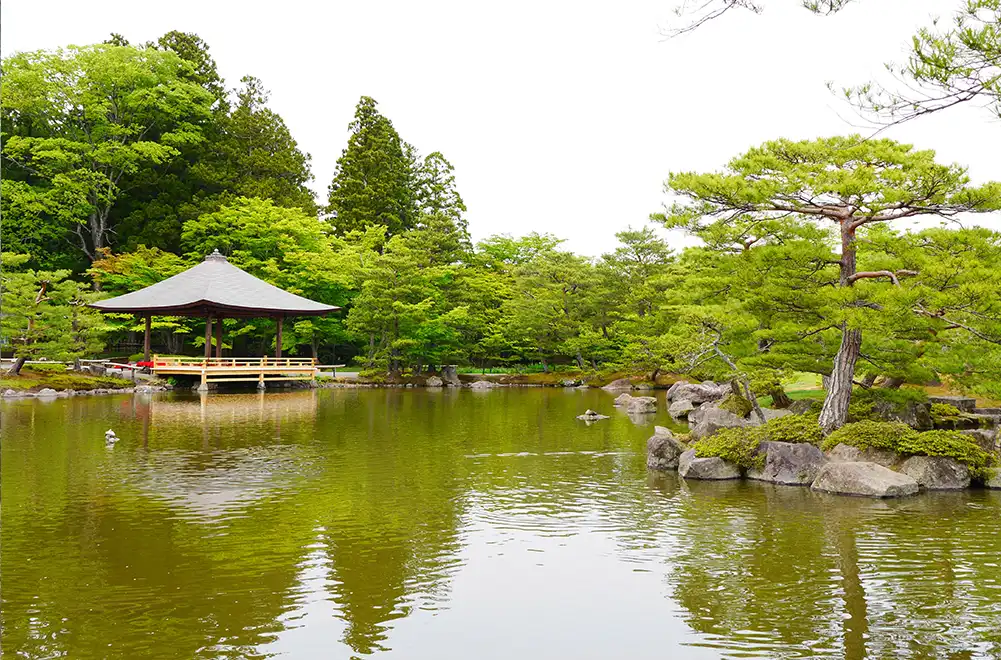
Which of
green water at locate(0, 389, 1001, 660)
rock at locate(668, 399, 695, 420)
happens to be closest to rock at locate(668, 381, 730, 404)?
rock at locate(668, 399, 695, 420)

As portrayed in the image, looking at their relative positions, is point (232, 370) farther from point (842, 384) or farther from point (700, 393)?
point (842, 384)

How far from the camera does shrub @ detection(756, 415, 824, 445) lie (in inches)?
474

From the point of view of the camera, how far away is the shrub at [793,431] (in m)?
12.0

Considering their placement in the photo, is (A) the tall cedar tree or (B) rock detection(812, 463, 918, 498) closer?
(B) rock detection(812, 463, 918, 498)

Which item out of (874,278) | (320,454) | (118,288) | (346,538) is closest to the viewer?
(346,538)

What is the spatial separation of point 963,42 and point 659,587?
4806 millimetres

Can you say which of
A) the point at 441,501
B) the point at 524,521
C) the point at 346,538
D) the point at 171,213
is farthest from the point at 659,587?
the point at 171,213

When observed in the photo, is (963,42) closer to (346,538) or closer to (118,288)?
(346,538)

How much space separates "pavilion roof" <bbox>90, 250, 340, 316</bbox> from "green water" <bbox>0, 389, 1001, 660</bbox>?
16.7 meters

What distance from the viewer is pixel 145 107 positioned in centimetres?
4169

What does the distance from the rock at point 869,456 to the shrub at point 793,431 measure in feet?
2.01

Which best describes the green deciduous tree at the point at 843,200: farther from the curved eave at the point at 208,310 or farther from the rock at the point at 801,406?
the curved eave at the point at 208,310

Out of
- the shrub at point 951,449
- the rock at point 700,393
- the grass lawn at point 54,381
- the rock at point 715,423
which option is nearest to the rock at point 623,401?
the rock at point 700,393

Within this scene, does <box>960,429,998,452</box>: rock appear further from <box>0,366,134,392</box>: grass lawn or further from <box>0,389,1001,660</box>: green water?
<box>0,366,134,392</box>: grass lawn
